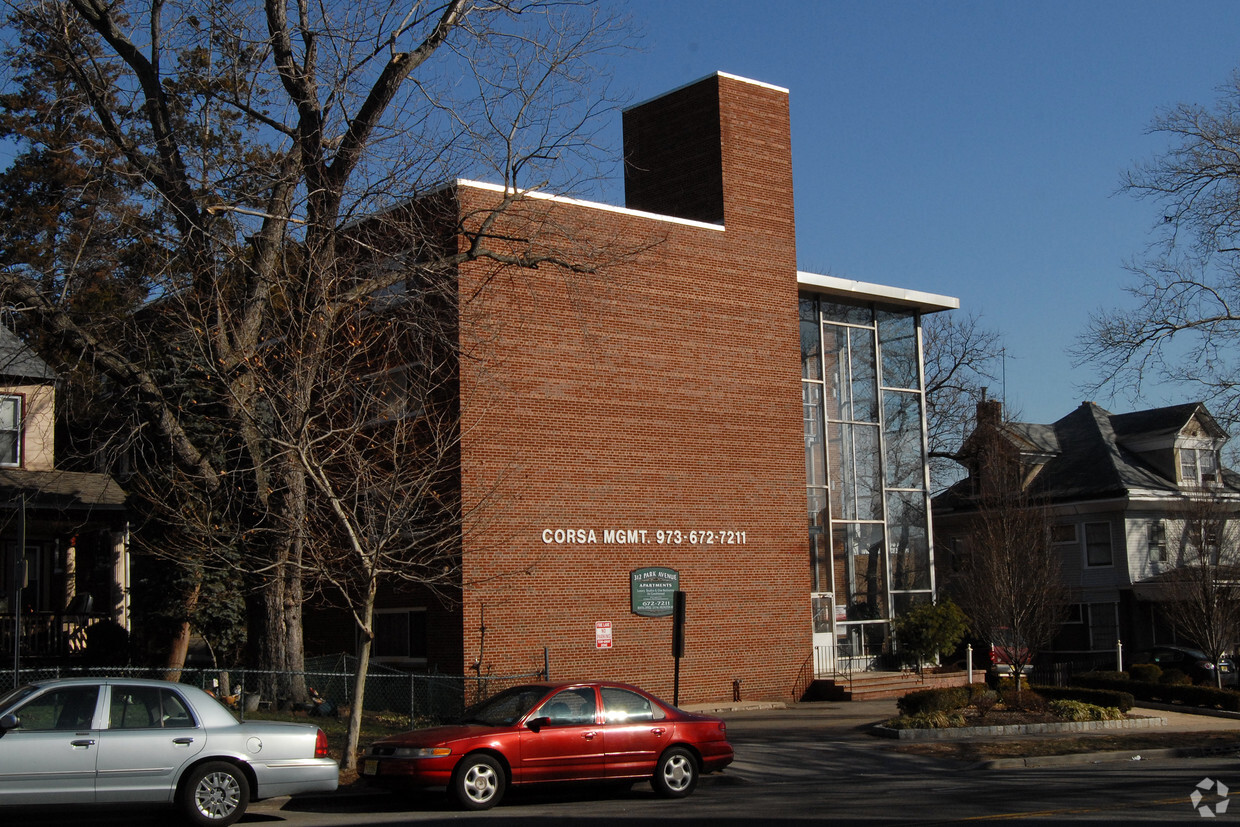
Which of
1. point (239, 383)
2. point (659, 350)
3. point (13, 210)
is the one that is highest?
point (13, 210)

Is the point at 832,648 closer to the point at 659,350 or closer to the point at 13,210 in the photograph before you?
the point at 659,350

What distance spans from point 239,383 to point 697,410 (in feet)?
36.4

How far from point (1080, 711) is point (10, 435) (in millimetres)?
25042

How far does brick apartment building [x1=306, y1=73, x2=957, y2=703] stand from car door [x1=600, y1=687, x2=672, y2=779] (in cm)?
677

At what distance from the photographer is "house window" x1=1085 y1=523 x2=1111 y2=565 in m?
40.4

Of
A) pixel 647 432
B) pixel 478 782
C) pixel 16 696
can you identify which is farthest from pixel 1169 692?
pixel 16 696

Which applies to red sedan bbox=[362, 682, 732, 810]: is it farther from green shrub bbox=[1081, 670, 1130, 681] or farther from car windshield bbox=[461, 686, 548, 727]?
green shrub bbox=[1081, 670, 1130, 681]

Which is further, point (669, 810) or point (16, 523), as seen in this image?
point (16, 523)

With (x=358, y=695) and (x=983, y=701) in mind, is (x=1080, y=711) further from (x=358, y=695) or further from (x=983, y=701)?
(x=358, y=695)

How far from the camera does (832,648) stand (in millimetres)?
28656

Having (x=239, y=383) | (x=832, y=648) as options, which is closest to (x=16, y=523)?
(x=239, y=383)

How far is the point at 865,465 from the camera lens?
30.9m

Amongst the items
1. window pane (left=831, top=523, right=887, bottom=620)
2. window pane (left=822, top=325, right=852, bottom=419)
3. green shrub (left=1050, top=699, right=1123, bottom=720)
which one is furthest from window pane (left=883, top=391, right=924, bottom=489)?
green shrub (left=1050, top=699, right=1123, bottom=720)

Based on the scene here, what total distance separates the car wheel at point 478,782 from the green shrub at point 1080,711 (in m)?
12.6
